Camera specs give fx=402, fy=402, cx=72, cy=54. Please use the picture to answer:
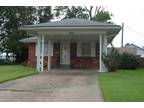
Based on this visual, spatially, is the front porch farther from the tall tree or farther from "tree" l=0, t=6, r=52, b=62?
the tall tree

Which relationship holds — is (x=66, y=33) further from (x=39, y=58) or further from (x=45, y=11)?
(x=45, y=11)

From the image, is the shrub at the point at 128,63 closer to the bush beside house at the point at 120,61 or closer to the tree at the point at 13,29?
the bush beside house at the point at 120,61

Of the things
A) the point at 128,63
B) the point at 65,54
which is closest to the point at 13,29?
the point at 65,54

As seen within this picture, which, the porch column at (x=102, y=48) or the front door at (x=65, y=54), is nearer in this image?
the porch column at (x=102, y=48)

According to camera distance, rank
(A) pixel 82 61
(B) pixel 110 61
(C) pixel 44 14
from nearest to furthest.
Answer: (B) pixel 110 61, (A) pixel 82 61, (C) pixel 44 14

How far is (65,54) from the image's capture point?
3281 centimetres

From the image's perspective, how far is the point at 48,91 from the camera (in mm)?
14102

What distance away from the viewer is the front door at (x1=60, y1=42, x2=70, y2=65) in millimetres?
32719

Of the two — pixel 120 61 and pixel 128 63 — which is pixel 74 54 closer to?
pixel 120 61

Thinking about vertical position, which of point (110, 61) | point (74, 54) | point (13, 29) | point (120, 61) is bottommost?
point (120, 61)

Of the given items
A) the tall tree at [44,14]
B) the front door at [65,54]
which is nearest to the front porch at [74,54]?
the front door at [65,54]

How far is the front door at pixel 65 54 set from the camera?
3272cm
